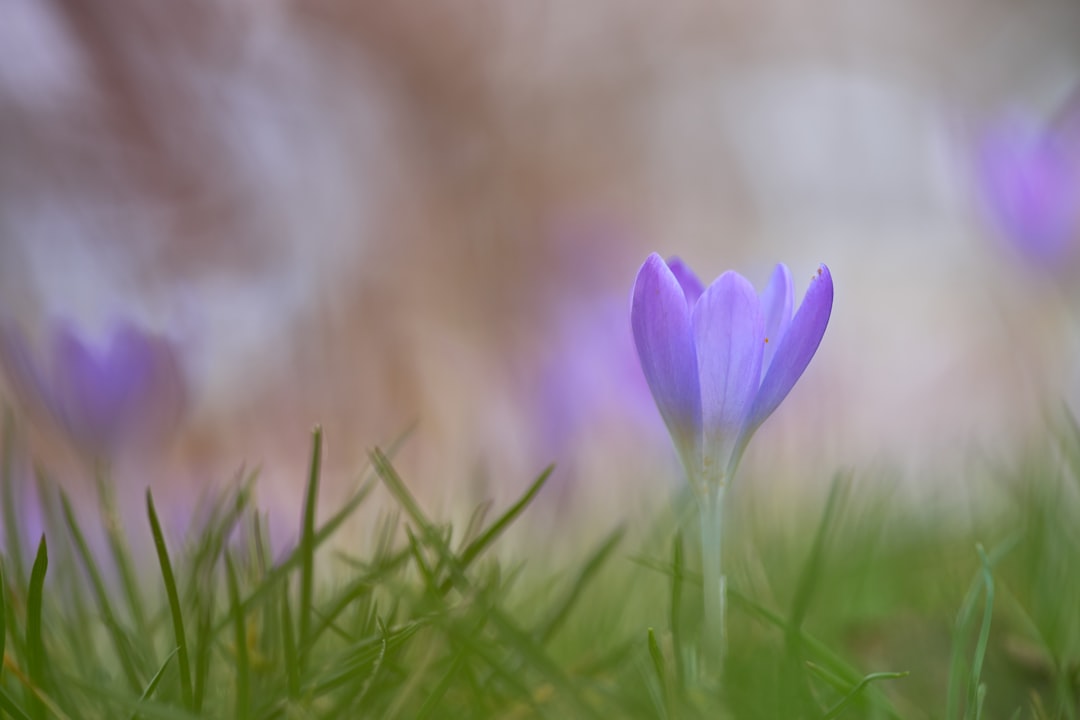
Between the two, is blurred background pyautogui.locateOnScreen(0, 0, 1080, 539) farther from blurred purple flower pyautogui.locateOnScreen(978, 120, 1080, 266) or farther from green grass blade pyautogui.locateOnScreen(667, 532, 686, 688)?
green grass blade pyautogui.locateOnScreen(667, 532, 686, 688)

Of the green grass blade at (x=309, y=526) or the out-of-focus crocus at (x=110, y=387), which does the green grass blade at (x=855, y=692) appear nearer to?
the green grass blade at (x=309, y=526)

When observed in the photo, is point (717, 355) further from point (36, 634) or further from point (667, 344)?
point (36, 634)

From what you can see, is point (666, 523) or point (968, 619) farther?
point (666, 523)

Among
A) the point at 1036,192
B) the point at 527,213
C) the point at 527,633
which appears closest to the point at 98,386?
the point at 527,633

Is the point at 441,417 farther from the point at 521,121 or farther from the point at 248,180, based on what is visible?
the point at 521,121

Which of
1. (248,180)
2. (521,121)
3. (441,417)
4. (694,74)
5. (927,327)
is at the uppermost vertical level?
(694,74)

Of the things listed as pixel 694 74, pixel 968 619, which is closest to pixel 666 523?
pixel 968 619

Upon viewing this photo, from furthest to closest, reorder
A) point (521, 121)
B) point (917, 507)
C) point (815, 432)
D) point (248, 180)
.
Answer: point (521, 121), point (248, 180), point (815, 432), point (917, 507)
